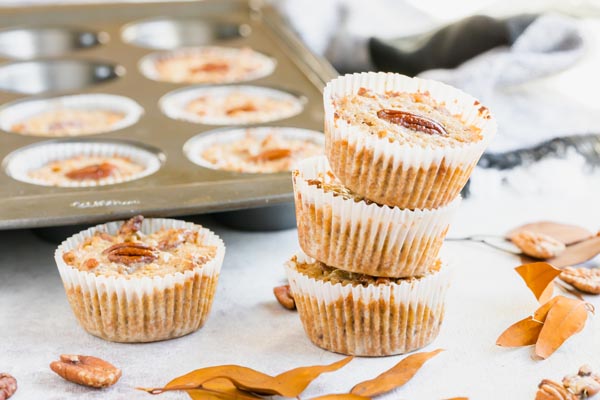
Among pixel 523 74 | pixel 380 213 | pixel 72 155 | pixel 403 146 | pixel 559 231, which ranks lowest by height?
pixel 559 231

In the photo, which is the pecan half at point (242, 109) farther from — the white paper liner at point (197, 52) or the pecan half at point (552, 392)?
the pecan half at point (552, 392)

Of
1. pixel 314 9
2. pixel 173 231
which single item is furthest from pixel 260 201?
pixel 314 9

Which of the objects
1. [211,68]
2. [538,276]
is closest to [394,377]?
[538,276]

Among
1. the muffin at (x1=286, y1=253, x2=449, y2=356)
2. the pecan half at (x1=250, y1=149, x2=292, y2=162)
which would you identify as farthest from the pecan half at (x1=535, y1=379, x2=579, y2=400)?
the pecan half at (x1=250, y1=149, x2=292, y2=162)

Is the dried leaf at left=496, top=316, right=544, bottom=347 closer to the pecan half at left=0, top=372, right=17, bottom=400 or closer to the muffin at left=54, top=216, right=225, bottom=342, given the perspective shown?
the muffin at left=54, top=216, right=225, bottom=342

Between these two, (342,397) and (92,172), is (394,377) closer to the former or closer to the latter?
(342,397)

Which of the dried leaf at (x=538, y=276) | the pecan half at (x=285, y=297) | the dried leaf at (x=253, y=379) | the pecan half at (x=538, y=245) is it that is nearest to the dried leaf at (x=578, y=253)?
the pecan half at (x=538, y=245)

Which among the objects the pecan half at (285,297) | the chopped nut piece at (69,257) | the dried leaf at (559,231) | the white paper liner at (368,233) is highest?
the white paper liner at (368,233)
